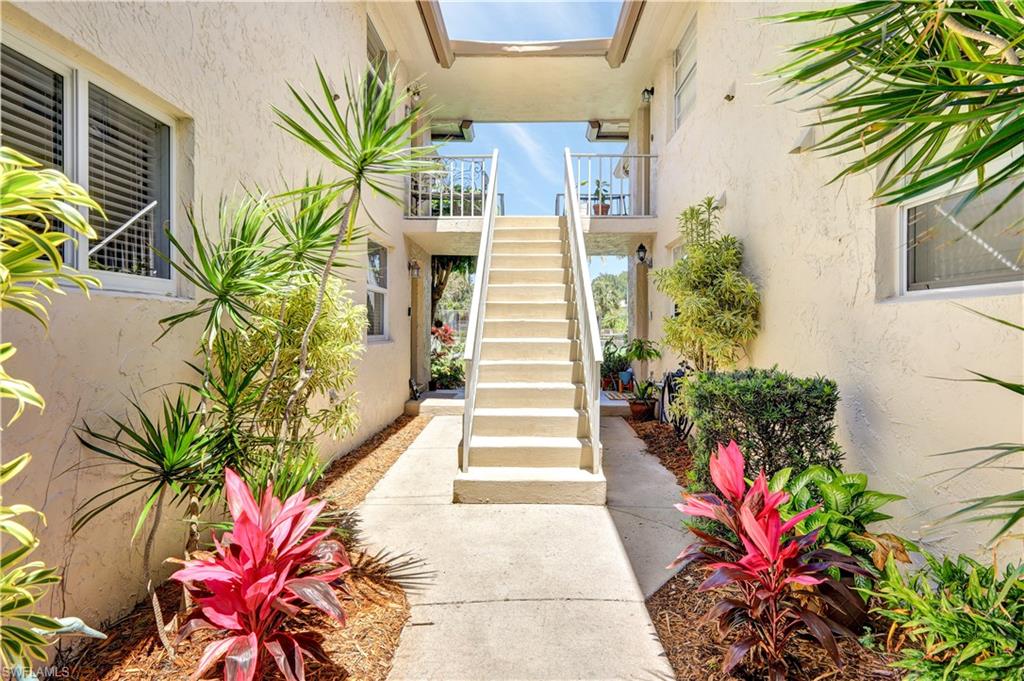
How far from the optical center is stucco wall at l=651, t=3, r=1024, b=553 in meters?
2.29

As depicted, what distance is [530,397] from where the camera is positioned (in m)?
4.75

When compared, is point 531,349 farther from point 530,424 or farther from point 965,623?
point 965,623

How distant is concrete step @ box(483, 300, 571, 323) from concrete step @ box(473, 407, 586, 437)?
1.81 meters

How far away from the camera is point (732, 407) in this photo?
306 cm

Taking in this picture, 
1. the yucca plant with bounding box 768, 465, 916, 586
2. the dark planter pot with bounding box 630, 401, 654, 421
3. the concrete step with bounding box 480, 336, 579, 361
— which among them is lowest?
the dark planter pot with bounding box 630, 401, 654, 421

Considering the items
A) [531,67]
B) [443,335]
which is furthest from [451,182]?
[443,335]

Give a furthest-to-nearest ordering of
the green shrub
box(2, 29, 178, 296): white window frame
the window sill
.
A: 1. the window sill
2. box(2, 29, 178, 296): white window frame
3. the green shrub

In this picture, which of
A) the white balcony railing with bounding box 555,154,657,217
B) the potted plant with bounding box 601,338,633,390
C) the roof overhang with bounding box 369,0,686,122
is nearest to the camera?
the roof overhang with bounding box 369,0,686,122

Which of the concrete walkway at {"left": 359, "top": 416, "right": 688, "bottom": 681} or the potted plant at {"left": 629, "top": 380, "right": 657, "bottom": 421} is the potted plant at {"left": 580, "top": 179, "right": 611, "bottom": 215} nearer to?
the potted plant at {"left": 629, "top": 380, "right": 657, "bottom": 421}

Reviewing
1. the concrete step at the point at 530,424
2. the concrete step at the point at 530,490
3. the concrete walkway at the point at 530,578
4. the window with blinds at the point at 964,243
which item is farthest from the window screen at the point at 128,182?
the window with blinds at the point at 964,243

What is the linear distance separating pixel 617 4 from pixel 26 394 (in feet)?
27.4

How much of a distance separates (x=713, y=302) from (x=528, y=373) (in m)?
1.95

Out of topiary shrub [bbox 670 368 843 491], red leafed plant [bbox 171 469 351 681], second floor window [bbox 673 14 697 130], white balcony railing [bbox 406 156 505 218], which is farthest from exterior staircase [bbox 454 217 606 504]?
second floor window [bbox 673 14 697 130]

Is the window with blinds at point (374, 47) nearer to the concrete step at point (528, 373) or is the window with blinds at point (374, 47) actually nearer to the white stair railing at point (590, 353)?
the white stair railing at point (590, 353)
